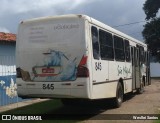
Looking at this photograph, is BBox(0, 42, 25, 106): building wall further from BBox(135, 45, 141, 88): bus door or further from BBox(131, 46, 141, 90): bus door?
BBox(135, 45, 141, 88): bus door

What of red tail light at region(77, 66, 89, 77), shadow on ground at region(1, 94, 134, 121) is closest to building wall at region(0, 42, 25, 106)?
shadow on ground at region(1, 94, 134, 121)

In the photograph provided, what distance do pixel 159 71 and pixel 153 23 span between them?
10.4 m

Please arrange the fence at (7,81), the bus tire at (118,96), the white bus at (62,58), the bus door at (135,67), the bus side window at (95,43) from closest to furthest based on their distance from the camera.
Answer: the white bus at (62,58), the bus side window at (95,43), the bus tire at (118,96), the fence at (7,81), the bus door at (135,67)

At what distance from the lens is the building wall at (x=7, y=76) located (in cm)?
1639

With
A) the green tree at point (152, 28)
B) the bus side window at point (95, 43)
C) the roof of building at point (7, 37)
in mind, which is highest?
the green tree at point (152, 28)

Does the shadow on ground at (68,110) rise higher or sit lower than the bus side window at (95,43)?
lower

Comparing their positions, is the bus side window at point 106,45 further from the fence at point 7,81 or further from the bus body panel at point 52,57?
the fence at point 7,81

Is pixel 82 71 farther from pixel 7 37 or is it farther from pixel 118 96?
pixel 7 37

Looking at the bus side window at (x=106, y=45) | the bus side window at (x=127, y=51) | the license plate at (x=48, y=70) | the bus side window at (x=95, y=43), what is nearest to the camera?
the license plate at (x=48, y=70)

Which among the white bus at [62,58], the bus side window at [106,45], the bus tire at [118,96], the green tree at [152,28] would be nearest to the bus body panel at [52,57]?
the white bus at [62,58]

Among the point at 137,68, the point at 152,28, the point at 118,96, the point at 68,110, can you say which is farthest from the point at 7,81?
the point at 152,28

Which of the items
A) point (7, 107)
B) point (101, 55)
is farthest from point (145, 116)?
point (7, 107)

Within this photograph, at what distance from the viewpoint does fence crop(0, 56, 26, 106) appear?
643 inches

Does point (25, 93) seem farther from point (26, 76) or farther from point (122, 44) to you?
point (122, 44)
